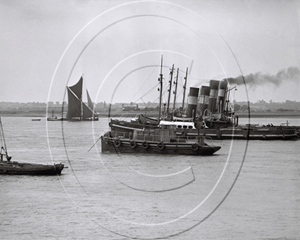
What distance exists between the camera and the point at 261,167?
4959cm

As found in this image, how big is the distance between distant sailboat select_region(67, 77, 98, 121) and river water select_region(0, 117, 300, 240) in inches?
4484

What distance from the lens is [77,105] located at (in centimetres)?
16750

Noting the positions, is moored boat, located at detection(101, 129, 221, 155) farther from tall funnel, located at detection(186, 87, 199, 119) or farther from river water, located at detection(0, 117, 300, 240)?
tall funnel, located at detection(186, 87, 199, 119)

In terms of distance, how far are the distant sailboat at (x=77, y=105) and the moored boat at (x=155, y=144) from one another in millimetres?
106764

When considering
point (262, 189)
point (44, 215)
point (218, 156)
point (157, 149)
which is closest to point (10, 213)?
point (44, 215)

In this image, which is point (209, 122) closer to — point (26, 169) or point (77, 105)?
point (26, 169)

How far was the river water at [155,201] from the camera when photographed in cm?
2755

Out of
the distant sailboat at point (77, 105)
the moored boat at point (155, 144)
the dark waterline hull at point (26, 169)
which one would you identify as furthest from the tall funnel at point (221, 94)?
the distant sailboat at point (77, 105)

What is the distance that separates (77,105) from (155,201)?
445 ft

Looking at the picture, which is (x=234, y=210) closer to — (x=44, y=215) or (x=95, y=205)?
(x=95, y=205)

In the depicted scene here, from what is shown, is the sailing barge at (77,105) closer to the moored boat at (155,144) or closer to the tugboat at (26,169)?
the moored boat at (155,144)

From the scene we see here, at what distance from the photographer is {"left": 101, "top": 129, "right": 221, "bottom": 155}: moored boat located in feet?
176

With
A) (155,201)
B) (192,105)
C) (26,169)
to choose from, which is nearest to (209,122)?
(192,105)

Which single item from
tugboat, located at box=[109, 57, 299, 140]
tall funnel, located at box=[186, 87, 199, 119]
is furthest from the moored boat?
tall funnel, located at box=[186, 87, 199, 119]
